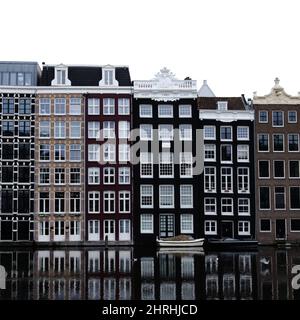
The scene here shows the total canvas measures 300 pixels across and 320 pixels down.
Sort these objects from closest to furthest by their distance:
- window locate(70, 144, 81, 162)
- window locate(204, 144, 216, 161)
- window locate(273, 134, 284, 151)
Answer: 1. window locate(70, 144, 81, 162)
2. window locate(204, 144, 216, 161)
3. window locate(273, 134, 284, 151)

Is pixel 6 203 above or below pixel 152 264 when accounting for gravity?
Answer: above

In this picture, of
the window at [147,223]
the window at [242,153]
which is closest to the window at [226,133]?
the window at [242,153]

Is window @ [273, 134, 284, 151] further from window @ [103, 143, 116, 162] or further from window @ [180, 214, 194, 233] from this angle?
window @ [103, 143, 116, 162]

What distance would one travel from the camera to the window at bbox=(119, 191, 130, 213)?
71.7 meters

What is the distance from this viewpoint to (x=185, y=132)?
241ft

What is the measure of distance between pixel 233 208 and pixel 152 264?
2932cm

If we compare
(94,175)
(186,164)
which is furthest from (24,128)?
(186,164)

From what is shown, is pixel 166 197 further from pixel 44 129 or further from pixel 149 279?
pixel 149 279

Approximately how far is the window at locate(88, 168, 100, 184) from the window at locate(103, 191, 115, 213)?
5.86ft

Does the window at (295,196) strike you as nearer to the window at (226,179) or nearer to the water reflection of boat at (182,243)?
the window at (226,179)

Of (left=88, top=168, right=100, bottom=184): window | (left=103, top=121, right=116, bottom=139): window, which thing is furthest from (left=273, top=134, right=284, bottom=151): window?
(left=88, top=168, right=100, bottom=184): window

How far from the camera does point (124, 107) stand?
7362 centimetres
